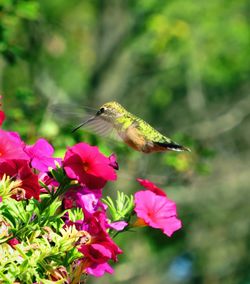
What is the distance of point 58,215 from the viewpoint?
2.09m

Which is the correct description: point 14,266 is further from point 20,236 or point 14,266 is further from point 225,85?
point 225,85

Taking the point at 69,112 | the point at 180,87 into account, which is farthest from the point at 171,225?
the point at 180,87

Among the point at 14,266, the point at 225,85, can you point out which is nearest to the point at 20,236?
the point at 14,266

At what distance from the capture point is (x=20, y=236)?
6.64 feet

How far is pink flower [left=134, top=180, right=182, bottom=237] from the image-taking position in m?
2.17

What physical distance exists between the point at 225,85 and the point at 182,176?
395 inches

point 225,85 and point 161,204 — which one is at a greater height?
point 161,204

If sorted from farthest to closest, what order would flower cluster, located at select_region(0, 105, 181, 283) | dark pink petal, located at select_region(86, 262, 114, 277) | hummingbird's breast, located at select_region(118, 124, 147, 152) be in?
hummingbird's breast, located at select_region(118, 124, 147, 152) < dark pink petal, located at select_region(86, 262, 114, 277) < flower cluster, located at select_region(0, 105, 181, 283)

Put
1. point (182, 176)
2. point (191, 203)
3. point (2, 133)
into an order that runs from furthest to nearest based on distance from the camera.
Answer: point (191, 203) < point (182, 176) < point (2, 133)

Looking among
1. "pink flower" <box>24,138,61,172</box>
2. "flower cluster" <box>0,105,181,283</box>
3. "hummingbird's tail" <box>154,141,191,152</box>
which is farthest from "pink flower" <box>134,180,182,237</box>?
"hummingbird's tail" <box>154,141,191,152</box>

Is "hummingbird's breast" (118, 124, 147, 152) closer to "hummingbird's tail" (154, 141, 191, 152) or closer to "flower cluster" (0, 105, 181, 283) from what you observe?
"hummingbird's tail" (154, 141, 191, 152)

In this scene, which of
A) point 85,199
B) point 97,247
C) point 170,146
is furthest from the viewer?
point 170,146

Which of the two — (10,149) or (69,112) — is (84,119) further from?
(10,149)

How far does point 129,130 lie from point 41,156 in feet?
3.90
